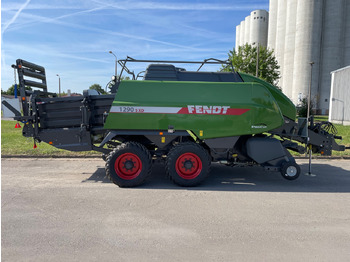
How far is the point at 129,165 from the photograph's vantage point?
5.31 meters

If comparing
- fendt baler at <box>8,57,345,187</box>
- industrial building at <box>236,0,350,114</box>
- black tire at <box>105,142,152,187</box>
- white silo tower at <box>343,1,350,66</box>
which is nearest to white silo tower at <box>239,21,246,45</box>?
industrial building at <box>236,0,350,114</box>

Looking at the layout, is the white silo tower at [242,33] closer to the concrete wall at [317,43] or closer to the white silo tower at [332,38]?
the concrete wall at [317,43]

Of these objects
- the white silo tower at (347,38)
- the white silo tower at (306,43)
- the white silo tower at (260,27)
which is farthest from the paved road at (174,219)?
the white silo tower at (260,27)

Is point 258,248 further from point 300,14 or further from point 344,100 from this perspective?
point 300,14

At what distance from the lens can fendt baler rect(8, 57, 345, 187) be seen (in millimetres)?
5266

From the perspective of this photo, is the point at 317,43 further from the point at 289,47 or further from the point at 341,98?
the point at 341,98

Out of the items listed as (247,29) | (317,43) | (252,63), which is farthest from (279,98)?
(247,29)

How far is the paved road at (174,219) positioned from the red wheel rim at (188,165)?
34cm

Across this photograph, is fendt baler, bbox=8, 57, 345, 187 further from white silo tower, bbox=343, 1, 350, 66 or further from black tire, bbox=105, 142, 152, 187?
white silo tower, bbox=343, 1, 350, 66

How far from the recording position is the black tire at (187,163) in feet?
17.3

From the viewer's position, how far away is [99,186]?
17.4 ft

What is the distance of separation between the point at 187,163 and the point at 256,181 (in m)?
1.68

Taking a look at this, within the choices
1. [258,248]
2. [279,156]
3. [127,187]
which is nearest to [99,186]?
[127,187]

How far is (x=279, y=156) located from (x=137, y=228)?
135 inches
